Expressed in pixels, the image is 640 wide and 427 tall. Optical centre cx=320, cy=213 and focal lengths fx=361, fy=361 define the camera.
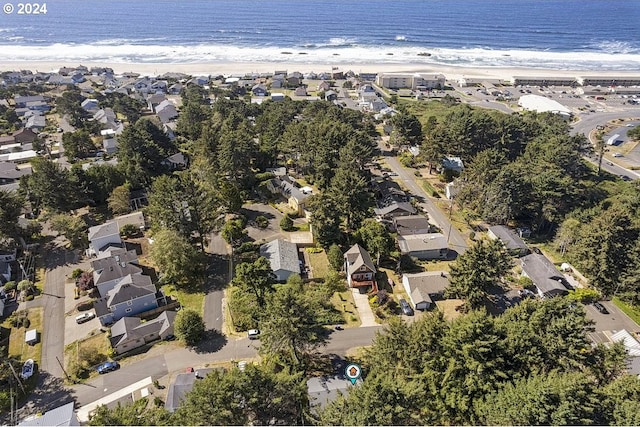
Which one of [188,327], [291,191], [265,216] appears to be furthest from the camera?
[291,191]

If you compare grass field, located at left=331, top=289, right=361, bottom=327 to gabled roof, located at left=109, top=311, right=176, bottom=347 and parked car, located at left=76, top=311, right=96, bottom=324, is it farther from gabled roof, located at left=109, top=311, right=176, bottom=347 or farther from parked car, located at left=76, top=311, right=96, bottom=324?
parked car, located at left=76, top=311, right=96, bottom=324

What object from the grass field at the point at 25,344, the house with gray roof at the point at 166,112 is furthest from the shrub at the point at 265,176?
→ the house with gray roof at the point at 166,112

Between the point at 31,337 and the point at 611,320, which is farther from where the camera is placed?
the point at 611,320

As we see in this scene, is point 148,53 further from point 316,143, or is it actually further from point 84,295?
point 84,295

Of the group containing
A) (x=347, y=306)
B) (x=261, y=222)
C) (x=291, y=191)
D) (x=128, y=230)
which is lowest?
(x=347, y=306)

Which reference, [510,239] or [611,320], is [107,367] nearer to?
[510,239]

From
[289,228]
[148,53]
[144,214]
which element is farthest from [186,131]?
[148,53]

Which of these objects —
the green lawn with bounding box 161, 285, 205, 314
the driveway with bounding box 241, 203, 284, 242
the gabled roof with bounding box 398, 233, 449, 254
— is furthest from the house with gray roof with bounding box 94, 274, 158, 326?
the gabled roof with bounding box 398, 233, 449, 254

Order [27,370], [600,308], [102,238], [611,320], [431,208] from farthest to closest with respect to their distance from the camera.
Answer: [431,208], [102,238], [600,308], [611,320], [27,370]

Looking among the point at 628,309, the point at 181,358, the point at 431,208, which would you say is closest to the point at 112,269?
the point at 181,358
